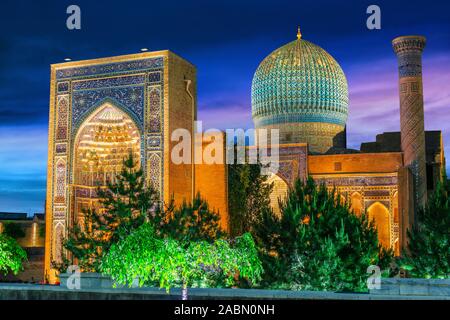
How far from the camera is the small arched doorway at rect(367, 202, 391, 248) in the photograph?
17.9 m

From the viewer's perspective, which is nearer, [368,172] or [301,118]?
[368,172]

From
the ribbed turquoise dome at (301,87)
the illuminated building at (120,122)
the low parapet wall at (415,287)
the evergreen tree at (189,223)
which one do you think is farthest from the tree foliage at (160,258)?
the ribbed turquoise dome at (301,87)

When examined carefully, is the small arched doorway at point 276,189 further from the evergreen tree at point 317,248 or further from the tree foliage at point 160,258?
the tree foliage at point 160,258

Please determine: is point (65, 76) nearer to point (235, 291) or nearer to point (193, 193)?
point (193, 193)

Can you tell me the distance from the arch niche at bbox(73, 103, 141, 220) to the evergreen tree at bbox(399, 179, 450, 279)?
7.19 m

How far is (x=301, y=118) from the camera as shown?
21.9m

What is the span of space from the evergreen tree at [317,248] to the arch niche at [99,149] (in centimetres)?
567

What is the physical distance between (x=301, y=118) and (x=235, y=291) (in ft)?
48.9

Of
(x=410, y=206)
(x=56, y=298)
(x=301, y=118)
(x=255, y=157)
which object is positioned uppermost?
(x=301, y=118)

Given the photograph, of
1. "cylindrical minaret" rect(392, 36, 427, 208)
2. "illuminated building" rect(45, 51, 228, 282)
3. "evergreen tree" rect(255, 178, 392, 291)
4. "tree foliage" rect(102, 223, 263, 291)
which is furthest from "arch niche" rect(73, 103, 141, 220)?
"tree foliage" rect(102, 223, 263, 291)

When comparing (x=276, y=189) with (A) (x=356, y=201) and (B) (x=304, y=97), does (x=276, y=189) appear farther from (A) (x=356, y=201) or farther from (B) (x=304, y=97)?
(B) (x=304, y=97)

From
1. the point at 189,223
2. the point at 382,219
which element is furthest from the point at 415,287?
the point at 382,219

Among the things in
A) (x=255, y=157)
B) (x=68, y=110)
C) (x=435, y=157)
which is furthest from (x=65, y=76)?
(x=435, y=157)

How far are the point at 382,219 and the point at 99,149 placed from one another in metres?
7.88
